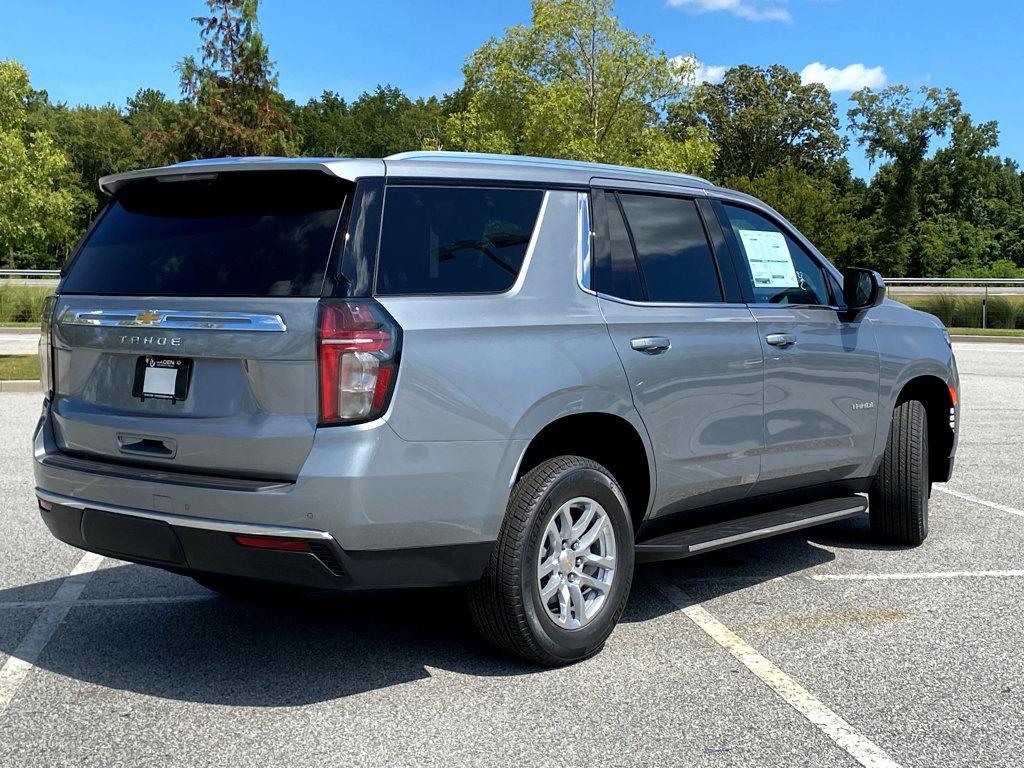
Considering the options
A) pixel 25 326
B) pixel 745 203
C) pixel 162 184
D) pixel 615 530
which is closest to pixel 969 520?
pixel 745 203

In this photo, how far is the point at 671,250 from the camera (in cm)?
520

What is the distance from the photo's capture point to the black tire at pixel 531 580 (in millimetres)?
4223

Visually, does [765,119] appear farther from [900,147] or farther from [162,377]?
[162,377]

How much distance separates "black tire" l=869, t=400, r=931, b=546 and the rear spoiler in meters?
3.65

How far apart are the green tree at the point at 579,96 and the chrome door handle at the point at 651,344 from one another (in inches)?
1300

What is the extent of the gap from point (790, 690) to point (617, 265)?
1.85 m

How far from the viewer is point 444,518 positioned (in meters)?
4.01

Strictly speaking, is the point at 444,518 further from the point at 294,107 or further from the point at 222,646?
the point at 294,107

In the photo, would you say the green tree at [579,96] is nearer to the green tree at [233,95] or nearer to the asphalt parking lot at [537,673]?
the green tree at [233,95]

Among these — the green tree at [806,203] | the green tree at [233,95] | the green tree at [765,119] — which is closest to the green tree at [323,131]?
the green tree at [765,119]

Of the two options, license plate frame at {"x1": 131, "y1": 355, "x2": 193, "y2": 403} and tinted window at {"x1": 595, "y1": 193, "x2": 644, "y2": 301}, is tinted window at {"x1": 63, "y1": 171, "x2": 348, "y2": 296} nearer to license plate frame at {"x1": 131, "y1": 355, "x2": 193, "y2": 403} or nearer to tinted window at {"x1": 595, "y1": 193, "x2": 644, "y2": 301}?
license plate frame at {"x1": 131, "y1": 355, "x2": 193, "y2": 403}

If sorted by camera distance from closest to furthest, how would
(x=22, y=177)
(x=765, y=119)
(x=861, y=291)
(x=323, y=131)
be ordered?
1. (x=861, y=291)
2. (x=22, y=177)
3. (x=765, y=119)
4. (x=323, y=131)

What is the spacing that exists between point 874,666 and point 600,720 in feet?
4.11

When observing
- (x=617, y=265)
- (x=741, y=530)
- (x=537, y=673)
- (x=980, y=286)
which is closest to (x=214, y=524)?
(x=537, y=673)
